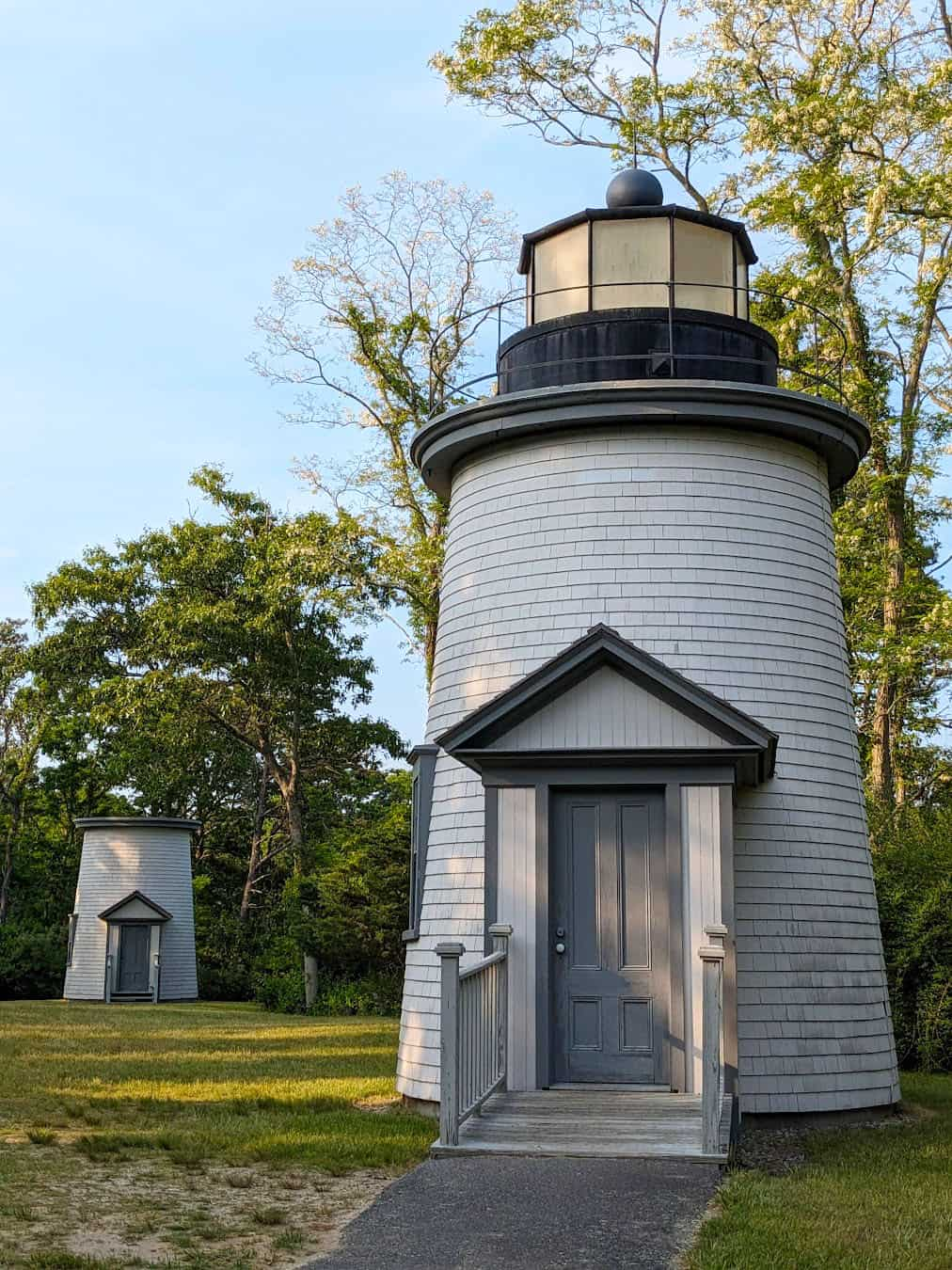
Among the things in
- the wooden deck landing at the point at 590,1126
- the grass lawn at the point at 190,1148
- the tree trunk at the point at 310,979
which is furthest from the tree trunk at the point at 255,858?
the wooden deck landing at the point at 590,1126

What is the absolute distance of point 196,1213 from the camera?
733 centimetres

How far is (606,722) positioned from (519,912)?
1.49 m

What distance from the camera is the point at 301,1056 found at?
1630cm

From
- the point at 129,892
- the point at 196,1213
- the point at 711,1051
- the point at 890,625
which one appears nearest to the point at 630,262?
the point at 711,1051

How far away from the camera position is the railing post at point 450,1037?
802 centimetres

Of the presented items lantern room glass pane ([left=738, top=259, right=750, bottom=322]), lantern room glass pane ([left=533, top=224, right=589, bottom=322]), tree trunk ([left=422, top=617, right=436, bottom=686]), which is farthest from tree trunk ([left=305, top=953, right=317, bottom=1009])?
lantern room glass pane ([left=738, top=259, right=750, bottom=322])

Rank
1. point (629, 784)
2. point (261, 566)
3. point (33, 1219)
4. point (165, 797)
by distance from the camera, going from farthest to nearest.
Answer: point (165, 797) < point (261, 566) < point (629, 784) < point (33, 1219)

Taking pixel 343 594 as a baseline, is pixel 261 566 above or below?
above

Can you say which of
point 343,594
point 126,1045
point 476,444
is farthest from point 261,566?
point 476,444

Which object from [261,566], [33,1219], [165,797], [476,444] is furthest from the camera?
[165,797]

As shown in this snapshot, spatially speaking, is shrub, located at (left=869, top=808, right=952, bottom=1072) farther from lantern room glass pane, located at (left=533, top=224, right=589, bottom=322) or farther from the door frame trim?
lantern room glass pane, located at (left=533, top=224, right=589, bottom=322)

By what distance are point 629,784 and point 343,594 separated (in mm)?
16157

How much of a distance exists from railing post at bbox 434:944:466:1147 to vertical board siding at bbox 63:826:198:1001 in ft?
79.6

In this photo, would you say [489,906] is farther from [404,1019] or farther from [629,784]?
[404,1019]
